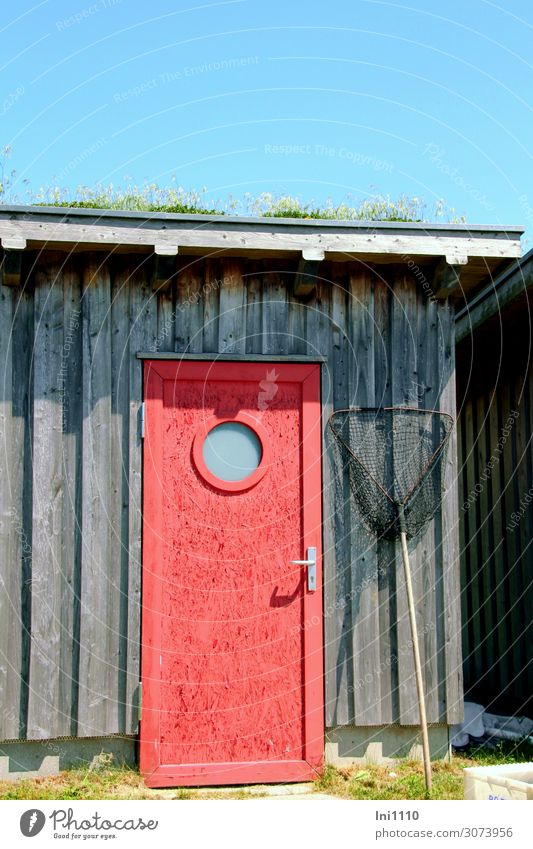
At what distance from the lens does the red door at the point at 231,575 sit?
584 centimetres

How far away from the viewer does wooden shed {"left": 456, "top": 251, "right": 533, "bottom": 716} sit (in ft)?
24.2

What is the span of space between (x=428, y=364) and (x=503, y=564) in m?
2.47

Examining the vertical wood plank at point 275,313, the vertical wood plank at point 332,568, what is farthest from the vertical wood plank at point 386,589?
the vertical wood plank at point 275,313

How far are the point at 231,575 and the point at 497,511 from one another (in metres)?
3.16

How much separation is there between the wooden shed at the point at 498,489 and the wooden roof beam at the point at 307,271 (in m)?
1.50

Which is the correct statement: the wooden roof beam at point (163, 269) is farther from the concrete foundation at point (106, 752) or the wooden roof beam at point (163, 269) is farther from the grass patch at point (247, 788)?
the grass patch at point (247, 788)

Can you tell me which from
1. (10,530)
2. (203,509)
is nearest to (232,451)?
(203,509)

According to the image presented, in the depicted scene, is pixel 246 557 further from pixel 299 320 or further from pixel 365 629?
pixel 299 320

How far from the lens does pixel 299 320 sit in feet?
20.5

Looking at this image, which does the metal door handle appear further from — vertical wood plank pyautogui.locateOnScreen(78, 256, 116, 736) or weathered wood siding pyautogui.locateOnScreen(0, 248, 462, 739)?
vertical wood plank pyautogui.locateOnScreen(78, 256, 116, 736)

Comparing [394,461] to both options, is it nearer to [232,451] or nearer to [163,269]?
[232,451]
